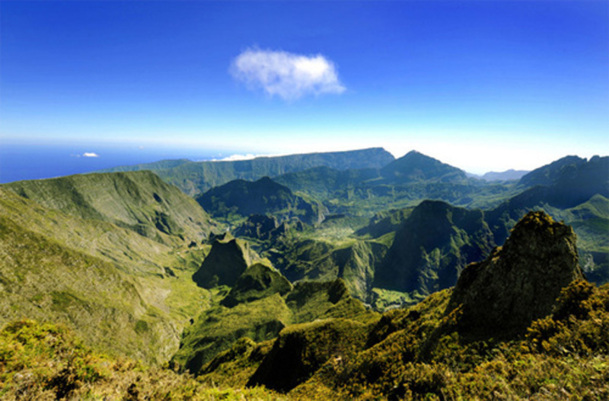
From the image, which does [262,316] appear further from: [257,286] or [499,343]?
[499,343]

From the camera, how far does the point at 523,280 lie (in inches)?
767

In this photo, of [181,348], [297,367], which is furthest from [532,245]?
[181,348]

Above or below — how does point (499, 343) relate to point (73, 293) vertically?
above

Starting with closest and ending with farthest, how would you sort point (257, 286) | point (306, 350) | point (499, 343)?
point (499, 343)
point (306, 350)
point (257, 286)

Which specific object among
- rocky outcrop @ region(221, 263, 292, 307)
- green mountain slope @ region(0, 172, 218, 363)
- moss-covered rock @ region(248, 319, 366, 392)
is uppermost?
moss-covered rock @ region(248, 319, 366, 392)

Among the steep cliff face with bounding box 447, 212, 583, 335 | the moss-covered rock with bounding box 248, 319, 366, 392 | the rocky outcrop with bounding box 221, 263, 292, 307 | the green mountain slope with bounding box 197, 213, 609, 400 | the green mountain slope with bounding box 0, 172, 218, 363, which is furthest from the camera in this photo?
the rocky outcrop with bounding box 221, 263, 292, 307

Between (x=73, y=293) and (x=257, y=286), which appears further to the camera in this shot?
(x=257, y=286)

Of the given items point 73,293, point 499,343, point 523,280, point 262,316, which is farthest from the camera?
point 262,316

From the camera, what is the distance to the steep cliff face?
17.6 meters

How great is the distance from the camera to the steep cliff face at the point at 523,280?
17578 mm

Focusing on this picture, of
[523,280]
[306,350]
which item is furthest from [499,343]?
[306,350]

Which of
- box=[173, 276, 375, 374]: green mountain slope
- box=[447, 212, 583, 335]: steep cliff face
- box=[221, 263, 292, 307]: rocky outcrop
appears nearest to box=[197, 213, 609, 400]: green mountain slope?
box=[447, 212, 583, 335]: steep cliff face

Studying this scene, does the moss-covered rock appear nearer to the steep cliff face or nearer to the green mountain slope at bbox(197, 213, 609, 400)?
the green mountain slope at bbox(197, 213, 609, 400)

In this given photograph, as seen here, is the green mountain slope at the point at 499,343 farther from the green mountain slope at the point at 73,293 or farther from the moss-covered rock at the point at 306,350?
the green mountain slope at the point at 73,293
